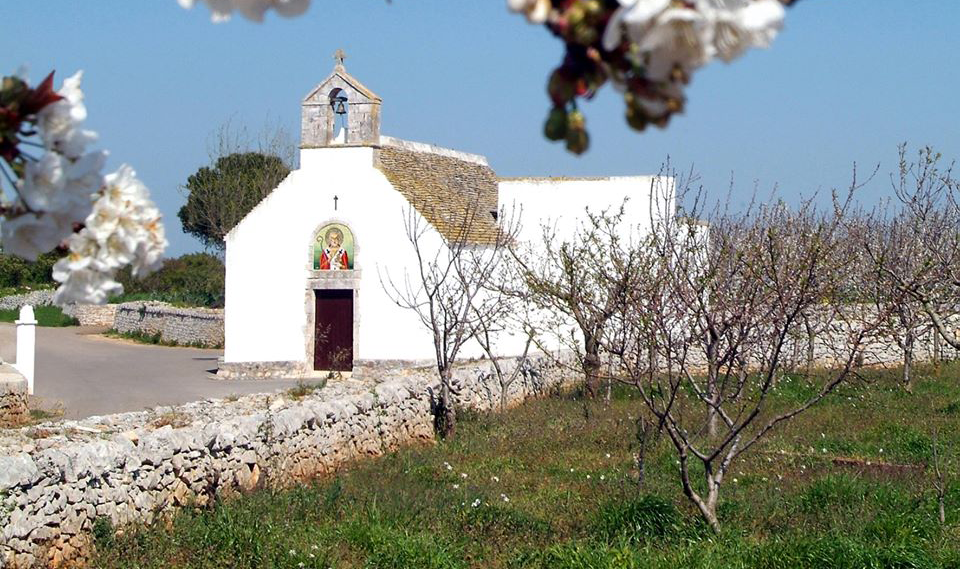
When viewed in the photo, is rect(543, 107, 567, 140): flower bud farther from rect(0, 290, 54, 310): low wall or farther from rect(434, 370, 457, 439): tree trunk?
rect(0, 290, 54, 310): low wall

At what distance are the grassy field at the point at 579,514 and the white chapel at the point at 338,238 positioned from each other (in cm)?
1236

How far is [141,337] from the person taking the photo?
125 feet

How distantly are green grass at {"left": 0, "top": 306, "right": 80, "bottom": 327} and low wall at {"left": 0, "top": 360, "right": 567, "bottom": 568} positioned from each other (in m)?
29.5

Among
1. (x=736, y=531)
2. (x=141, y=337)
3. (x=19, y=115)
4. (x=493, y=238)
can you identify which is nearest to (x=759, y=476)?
(x=736, y=531)

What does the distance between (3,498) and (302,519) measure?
2.64 m

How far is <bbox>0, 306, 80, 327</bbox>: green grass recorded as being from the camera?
43562 mm

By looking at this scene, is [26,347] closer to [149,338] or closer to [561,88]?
[149,338]

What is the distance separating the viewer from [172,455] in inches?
380

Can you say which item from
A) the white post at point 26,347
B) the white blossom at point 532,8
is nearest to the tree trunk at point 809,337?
the white blossom at point 532,8

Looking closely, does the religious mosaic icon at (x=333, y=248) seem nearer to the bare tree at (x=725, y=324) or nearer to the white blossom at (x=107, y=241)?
the bare tree at (x=725, y=324)

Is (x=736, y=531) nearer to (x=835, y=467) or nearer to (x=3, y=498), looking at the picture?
(x=835, y=467)

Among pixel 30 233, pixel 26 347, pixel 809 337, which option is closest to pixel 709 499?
pixel 809 337

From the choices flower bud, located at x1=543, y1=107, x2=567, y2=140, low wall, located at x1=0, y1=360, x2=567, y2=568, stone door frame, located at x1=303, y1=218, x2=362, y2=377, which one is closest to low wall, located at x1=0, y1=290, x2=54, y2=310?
stone door frame, located at x1=303, y1=218, x2=362, y2=377

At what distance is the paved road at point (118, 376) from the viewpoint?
19.6 meters
